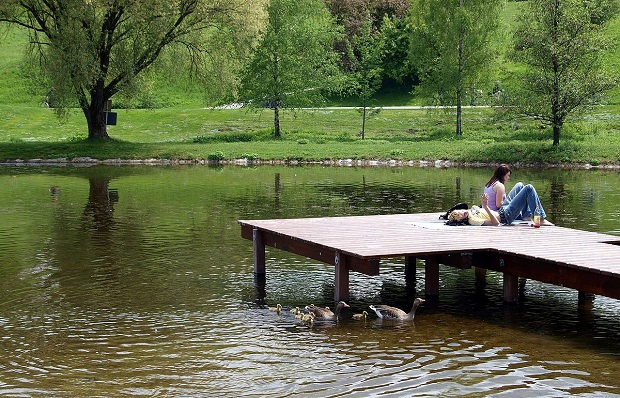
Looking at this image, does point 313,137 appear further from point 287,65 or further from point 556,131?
point 556,131

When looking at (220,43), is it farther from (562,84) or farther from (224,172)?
(562,84)

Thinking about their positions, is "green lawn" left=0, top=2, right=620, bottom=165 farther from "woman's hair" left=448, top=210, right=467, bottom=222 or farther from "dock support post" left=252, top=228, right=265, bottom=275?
"dock support post" left=252, top=228, right=265, bottom=275

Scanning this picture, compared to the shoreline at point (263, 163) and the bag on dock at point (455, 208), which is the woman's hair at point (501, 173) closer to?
the bag on dock at point (455, 208)

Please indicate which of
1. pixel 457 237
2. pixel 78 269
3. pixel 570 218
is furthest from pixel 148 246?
pixel 570 218

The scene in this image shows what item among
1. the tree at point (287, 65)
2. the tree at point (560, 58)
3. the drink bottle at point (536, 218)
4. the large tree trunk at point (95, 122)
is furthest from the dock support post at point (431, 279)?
the tree at point (287, 65)

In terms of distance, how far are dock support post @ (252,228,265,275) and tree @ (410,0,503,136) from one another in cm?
4013

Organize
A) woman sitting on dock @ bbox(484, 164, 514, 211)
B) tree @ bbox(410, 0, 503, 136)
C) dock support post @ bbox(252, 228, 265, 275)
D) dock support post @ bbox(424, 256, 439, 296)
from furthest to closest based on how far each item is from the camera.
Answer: tree @ bbox(410, 0, 503, 136) → woman sitting on dock @ bbox(484, 164, 514, 211) → dock support post @ bbox(252, 228, 265, 275) → dock support post @ bbox(424, 256, 439, 296)

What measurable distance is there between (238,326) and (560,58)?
1471 inches

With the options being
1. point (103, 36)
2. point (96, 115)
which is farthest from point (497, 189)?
point (96, 115)

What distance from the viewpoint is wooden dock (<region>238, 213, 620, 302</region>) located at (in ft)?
49.0

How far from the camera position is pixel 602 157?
4825 cm

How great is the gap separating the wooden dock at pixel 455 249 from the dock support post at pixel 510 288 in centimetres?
2

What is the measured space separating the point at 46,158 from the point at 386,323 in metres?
41.8

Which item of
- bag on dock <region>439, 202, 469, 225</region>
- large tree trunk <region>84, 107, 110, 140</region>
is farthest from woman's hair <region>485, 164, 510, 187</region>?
large tree trunk <region>84, 107, 110, 140</region>
